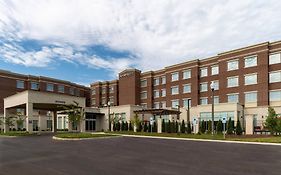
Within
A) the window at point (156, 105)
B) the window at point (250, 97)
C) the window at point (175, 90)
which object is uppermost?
the window at point (175, 90)

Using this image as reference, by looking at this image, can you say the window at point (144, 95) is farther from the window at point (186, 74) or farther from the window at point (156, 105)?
the window at point (186, 74)

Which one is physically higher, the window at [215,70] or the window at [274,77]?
the window at [215,70]

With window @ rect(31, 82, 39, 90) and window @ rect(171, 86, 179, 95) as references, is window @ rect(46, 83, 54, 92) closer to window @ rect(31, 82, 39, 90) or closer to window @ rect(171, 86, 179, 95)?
window @ rect(31, 82, 39, 90)

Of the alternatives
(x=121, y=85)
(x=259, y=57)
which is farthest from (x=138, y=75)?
(x=259, y=57)

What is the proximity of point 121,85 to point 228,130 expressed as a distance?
40185 millimetres

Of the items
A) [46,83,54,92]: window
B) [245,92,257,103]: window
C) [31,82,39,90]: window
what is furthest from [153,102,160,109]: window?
[31,82,39,90]: window

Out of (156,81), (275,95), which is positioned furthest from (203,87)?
(275,95)

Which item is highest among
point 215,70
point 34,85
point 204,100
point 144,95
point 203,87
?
point 215,70

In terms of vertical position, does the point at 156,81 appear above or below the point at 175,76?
below

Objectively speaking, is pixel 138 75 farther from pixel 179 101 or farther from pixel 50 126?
pixel 50 126

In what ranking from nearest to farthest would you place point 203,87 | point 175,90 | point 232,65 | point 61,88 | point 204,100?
point 232,65 → point 204,100 → point 203,87 → point 175,90 → point 61,88

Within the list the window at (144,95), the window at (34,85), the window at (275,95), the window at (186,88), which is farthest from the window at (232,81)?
the window at (34,85)

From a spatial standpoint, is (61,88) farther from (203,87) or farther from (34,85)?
(203,87)

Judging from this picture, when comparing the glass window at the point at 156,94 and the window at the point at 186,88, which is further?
the glass window at the point at 156,94
